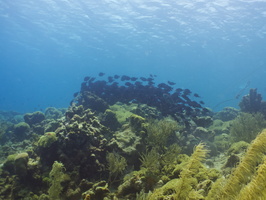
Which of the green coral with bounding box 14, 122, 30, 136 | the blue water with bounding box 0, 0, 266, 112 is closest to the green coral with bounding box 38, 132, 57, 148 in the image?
the green coral with bounding box 14, 122, 30, 136

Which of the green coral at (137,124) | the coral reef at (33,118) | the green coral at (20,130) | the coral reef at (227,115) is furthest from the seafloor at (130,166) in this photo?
the coral reef at (227,115)

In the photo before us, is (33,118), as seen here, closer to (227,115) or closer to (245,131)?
(245,131)

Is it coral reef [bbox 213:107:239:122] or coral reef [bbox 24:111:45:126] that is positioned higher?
coral reef [bbox 213:107:239:122]

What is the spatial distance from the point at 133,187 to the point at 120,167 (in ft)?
4.04

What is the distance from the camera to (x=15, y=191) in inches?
258

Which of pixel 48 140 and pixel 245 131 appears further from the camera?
pixel 245 131

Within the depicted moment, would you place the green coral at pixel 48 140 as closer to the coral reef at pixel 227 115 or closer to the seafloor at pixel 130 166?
the seafloor at pixel 130 166

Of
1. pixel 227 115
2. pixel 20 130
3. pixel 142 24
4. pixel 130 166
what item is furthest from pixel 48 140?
pixel 142 24

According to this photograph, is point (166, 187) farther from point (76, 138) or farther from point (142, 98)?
point (142, 98)

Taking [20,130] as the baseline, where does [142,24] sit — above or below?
above

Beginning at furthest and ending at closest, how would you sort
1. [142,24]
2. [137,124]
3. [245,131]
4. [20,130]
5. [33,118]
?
[142,24], [33,118], [20,130], [245,131], [137,124]

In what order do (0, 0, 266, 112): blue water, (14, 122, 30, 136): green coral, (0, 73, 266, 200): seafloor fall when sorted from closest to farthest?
(0, 73, 266, 200): seafloor < (14, 122, 30, 136): green coral < (0, 0, 266, 112): blue water

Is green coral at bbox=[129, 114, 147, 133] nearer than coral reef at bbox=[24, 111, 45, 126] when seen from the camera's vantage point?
Yes

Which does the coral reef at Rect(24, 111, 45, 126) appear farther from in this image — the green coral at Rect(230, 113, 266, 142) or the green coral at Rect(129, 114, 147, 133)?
the green coral at Rect(230, 113, 266, 142)
